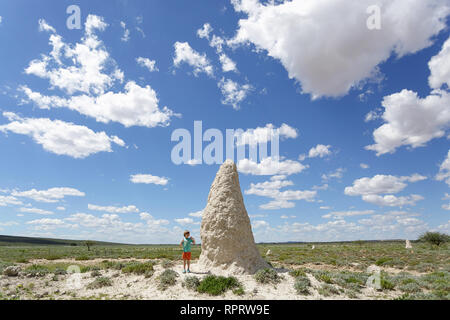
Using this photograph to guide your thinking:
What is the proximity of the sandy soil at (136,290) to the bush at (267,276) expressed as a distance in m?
0.18

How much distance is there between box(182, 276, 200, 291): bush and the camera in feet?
28.3

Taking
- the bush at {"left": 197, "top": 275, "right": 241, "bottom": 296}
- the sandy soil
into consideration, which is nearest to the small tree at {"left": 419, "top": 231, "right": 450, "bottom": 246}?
the sandy soil

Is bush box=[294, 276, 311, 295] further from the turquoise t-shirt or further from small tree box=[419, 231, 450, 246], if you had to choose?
small tree box=[419, 231, 450, 246]

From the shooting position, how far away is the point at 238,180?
11430 mm

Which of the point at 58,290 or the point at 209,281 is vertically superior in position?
the point at 209,281

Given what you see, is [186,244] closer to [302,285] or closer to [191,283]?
[191,283]

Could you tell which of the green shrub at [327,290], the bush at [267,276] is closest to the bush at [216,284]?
the bush at [267,276]

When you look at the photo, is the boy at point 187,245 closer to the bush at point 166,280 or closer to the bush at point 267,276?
the bush at point 166,280

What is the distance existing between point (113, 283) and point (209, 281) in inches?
167

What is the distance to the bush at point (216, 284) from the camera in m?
8.18
